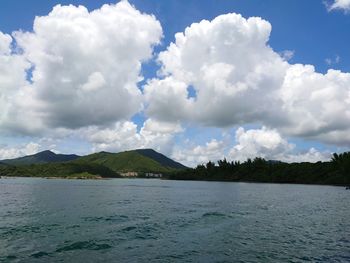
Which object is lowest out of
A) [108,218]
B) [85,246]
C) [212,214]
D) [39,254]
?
[39,254]

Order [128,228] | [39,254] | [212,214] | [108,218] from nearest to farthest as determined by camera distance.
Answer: [39,254] → [128,228] → [108,218] → [212,214]

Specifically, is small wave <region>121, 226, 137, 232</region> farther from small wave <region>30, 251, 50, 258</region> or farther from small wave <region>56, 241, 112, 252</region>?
small wave <region>30, 251, 50, 258</region>

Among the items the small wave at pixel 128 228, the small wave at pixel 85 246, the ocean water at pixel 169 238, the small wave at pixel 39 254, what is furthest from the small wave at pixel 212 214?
the small wave at pixel 39 254

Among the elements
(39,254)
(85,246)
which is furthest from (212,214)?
(39,254)

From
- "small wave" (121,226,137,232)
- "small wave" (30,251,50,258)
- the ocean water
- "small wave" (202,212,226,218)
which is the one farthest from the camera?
"small wave" (202,212,226,218)

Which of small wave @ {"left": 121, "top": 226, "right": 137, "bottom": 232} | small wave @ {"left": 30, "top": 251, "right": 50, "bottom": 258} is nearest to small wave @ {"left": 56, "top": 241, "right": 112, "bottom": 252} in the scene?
small wave @ {"left": 30, "top": 251, "right": 50, "bottom": 258}

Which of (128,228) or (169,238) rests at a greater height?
(128,228)

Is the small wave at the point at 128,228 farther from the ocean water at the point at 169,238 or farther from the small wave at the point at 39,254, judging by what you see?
the small wave at the point at 39,254

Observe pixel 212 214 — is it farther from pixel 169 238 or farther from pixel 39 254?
pixel 39 254

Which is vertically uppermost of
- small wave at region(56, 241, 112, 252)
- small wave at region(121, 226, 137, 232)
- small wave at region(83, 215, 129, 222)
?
small wave at region(83, 215, 129, 222)

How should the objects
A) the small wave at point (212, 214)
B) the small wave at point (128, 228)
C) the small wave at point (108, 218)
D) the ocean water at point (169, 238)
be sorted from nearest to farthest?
the ocean water at point (169, 238)
the small wave at point (128, 228)
the small wave at point (108, 218)
the small wave at point (212, 214)

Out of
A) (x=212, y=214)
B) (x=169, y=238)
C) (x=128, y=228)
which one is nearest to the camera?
(x=169, y=238)

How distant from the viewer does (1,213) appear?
7619 cm

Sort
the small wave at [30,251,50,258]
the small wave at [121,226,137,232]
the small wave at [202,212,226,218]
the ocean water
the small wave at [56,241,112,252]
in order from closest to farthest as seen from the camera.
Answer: the small wave at [30,251,50,258] → the ocean water → the small wave at [56,241,112,252] → the small wave at [121,226,137,232] → the small wave at [202,212,226,218]
